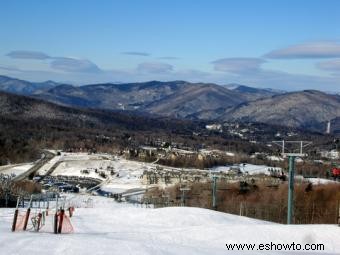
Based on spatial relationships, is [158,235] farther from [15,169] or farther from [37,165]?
[37,165]

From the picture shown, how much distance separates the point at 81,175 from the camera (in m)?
130

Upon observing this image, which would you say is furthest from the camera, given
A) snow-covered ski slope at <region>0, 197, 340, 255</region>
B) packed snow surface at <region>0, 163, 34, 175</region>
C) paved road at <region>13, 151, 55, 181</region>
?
packed snow surface at <region>0, 163, 34, 175</region>

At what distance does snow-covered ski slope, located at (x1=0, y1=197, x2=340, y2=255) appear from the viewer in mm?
13969

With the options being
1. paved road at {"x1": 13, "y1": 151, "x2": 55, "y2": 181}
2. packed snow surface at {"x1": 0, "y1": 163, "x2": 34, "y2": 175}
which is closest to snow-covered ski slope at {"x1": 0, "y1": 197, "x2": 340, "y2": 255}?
paved road at {"x1": 13, "y1": 151, "x2": 55, "y2": 181}

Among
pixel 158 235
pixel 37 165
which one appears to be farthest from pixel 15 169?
pixel 158 235

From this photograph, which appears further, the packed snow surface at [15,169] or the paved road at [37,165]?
the packed snow surface at [15,169]

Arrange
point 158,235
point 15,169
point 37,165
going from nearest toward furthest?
point 158,235 < point 15,169 < point 37,165

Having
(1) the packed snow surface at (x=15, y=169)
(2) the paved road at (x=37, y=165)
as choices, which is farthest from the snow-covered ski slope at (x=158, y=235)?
(1) the packed snow surface at (x=15, y=169)

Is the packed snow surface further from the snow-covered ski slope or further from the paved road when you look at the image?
Result: the snow-covered ski slope

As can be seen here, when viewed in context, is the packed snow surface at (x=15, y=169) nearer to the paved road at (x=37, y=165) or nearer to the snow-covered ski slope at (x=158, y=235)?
the paved road at (x=37, y=165)

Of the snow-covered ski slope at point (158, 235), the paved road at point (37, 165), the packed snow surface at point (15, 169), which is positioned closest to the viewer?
the snow-covered ski slope at point (158, 235)

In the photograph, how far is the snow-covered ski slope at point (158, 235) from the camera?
45.8 feet

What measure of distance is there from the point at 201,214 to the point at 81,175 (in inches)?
4207

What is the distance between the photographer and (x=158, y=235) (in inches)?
704
